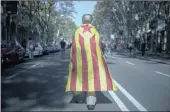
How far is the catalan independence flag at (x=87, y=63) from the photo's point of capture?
7102mm

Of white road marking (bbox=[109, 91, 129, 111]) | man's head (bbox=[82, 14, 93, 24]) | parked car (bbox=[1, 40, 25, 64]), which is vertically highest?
man's head (bbox=[82, 14, 93, 24])

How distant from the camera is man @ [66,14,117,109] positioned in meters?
7.11

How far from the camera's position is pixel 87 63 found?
717 centimetres

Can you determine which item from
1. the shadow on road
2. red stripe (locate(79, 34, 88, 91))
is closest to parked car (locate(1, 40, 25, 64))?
the shadow on road

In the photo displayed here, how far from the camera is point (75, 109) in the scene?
7.52m

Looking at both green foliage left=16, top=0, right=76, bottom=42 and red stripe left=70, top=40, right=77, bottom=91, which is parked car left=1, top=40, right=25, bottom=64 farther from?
green foliage left=16, top=0, right=76, bottom=42

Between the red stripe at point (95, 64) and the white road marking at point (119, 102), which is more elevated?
the red stripe at point (95, 64)

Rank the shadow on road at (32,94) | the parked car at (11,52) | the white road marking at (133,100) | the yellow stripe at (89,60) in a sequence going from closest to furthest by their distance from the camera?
the yellow stripe at (89,60)
the white road marking at (133,100)
the shadow on road at (32,94)
the parked car at (11,52)

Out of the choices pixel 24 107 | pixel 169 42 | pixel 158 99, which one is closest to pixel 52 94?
pixel 24 107

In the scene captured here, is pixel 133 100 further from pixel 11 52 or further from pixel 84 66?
pixel 11 52

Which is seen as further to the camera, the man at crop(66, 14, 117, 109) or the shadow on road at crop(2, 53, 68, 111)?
the shadow on road at crop(2, 53, 68, 111)

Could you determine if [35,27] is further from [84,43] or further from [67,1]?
[84,43]

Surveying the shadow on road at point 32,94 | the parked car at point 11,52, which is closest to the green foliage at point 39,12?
the parked car at point 11,52

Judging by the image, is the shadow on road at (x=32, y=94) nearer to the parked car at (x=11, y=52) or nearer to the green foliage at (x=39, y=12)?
the parked car at (x=11, y=52)
